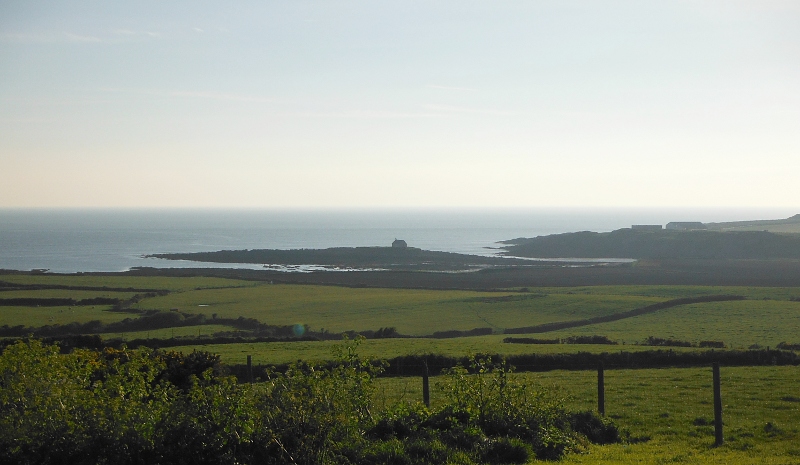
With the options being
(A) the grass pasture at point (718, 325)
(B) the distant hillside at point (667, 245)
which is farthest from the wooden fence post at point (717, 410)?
(B) the distant hillside at point (667, 245)

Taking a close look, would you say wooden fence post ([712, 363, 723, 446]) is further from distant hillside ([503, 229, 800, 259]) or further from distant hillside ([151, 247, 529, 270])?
distant hillside ([503, 229, 800, 259])

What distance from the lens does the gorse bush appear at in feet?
28.1

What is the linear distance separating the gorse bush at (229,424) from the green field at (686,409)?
4.64ft

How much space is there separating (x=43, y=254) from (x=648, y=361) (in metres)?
133

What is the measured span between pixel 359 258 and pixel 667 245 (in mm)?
58285

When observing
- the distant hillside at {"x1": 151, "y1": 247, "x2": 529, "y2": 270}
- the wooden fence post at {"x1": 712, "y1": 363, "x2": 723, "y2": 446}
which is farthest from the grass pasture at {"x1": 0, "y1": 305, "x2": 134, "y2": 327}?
the distant hillside at {"x1": 151, "y1": 247, "x2": 529, "y2": 270}

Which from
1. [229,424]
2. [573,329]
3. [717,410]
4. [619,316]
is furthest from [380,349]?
[619,316]

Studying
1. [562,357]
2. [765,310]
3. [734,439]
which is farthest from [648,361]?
[765,310]

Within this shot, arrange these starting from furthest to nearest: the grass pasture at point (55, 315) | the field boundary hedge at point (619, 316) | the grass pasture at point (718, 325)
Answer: the grass pasture at point (55, 315) < the field boundary hedge at point (619, 316) < the grass pasture at point (718, 325)

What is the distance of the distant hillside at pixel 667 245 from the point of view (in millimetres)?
113312

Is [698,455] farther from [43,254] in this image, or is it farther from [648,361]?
[43,254]

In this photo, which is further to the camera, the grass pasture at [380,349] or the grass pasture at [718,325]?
the grass pasture at [718,325]

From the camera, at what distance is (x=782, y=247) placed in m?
112

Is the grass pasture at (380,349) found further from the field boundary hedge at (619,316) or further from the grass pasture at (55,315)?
the grass pasture at (55,315)
